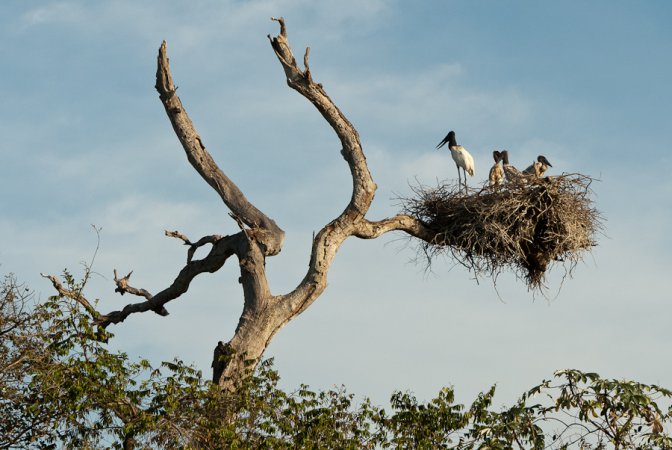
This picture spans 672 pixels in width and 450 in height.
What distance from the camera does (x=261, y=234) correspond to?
11992mm

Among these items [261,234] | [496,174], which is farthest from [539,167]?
[261,234]

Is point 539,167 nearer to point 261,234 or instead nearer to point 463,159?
point 463,159

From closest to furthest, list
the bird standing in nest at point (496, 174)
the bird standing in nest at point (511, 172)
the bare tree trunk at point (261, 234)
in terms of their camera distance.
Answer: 1. the bare tree trunk at point (261, 234)
2. the bird standing in nest at point (511, 172)
3. the bird standing in nest at point (496, 174)

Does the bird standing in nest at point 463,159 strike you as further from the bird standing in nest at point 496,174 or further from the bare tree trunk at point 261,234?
the bare tree trunk at point 261,234

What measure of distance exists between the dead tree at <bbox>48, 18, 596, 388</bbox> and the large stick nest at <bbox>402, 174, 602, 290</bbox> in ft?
3.74

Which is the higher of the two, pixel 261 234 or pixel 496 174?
pixel 496 174

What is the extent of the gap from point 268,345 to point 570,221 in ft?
15.7

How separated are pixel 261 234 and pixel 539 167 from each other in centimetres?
531

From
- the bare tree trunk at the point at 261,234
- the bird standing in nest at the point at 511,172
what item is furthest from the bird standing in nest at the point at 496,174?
the bare tree trunk at the point at 261,234

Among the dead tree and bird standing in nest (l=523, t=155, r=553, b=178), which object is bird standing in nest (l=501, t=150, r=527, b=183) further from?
the dead tree

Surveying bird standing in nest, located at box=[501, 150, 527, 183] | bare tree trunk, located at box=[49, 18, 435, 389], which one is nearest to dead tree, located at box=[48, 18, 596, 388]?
bare tree trunk, located at box=[49, 18, 435, 389]

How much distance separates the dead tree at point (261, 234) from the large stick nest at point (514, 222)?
1.14 m

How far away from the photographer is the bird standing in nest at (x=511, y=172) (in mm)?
14544

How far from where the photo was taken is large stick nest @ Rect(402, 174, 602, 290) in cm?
1381
